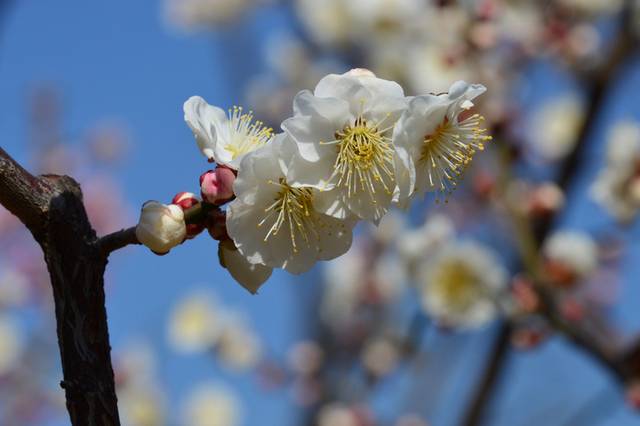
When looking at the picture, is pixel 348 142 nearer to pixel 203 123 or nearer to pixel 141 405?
pixel 203 123

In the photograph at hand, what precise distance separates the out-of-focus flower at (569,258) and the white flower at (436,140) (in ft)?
5.37

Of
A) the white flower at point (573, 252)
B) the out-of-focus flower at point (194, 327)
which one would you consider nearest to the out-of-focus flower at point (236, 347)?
the out-of-focus flower at point (194, 327)

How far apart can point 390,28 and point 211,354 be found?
2.25 m

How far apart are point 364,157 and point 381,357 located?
3.12 m

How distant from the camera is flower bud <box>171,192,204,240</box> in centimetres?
A: 92

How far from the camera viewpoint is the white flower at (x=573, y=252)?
2.62 metres

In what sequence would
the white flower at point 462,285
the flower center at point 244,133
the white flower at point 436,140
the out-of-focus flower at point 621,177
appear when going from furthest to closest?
the white flower at point 462,285 < the out-of-focus flower at point 621,177 < the flower center at point 244,133 < the white flower at point 436,140

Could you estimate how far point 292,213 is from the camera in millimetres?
980

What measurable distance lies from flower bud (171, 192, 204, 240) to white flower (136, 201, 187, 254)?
2 cm

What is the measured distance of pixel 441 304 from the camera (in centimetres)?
299

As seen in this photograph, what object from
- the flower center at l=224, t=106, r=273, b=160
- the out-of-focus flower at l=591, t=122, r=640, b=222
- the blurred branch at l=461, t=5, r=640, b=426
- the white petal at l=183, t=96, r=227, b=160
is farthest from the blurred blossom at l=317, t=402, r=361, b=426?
the white petal at l=183, t=96, r=227, b=160

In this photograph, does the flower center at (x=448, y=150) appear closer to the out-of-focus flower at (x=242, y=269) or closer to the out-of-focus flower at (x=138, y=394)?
the out-of-focus flower at (x=242, y=269)

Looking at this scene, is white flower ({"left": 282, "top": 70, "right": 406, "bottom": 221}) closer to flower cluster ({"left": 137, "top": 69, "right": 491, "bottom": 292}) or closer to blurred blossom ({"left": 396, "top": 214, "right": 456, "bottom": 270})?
flower cluster ({"left": 137, "top": 69, "right": 491, "bottom": 292})

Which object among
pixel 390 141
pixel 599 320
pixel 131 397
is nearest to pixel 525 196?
pixel 599 320
